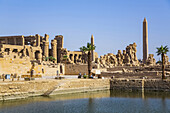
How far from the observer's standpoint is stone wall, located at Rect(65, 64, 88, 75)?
56219 mm

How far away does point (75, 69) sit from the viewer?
187 ft

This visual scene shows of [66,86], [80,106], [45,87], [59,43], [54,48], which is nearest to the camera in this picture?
[80,106]

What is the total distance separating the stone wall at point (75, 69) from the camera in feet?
184

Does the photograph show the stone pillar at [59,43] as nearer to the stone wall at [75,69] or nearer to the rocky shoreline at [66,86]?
the stone wall at [75,69]

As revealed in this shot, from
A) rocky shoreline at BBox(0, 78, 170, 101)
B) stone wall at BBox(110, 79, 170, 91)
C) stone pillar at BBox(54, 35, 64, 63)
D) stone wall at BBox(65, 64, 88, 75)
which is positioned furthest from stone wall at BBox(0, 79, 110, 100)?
stone pillar at BBox(54, 35, 64, 63)

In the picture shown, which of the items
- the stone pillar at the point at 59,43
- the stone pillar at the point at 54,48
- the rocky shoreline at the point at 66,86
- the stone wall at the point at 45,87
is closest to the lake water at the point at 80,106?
the stone wall at the point at 45,87

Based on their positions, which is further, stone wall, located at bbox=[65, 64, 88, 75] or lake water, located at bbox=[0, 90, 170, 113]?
stone wall, located at bbox=[65, 64, 88, 75]

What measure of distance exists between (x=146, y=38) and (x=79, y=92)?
3559cm

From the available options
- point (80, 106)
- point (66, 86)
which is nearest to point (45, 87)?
point (66, 86)

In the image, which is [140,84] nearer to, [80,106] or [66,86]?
[66,86]

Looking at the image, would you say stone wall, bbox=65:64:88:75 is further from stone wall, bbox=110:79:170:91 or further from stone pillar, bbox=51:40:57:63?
stone pillar, bbox=51:40:57:63

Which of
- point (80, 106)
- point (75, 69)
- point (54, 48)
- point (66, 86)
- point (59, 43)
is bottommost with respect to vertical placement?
point (80, 106)

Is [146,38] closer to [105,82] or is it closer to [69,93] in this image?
[105,82]

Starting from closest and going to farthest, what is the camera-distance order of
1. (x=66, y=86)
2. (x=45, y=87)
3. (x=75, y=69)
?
1. (x=45, y=87)
2. (x=66, y=86)
3. (x=75, y=69)
